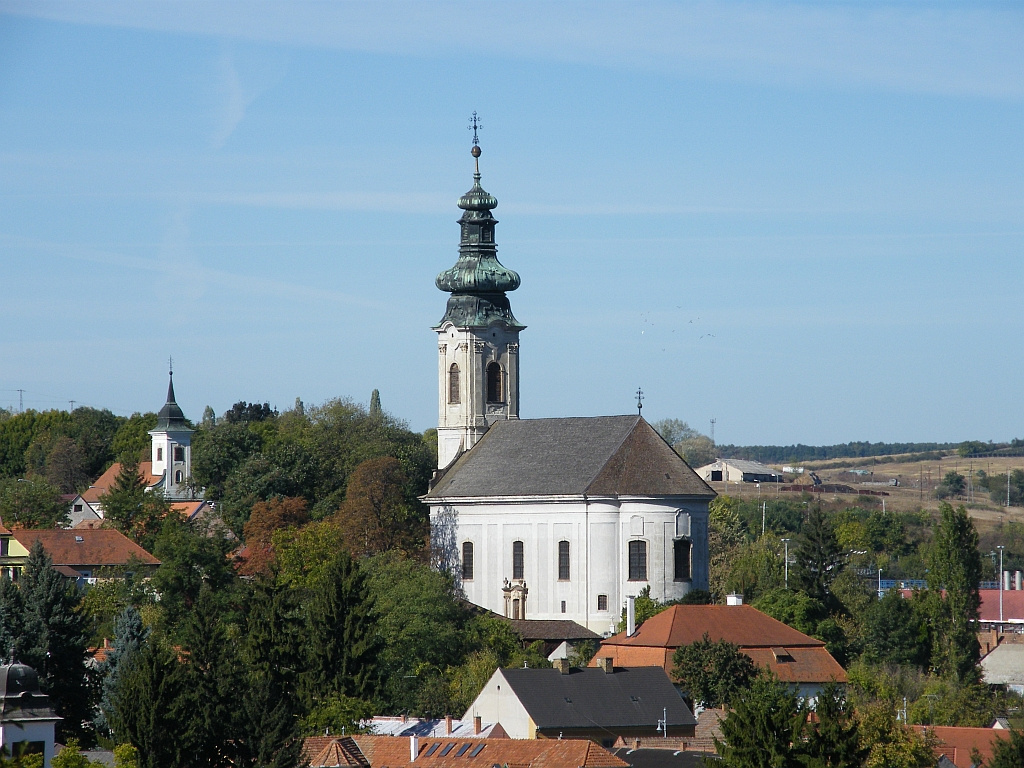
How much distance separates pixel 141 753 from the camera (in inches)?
1953

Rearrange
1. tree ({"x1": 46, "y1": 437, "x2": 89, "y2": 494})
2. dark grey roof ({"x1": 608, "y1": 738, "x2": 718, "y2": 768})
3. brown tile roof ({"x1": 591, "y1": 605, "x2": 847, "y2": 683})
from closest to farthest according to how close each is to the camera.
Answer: dark grey roof ({"x1": 608, "y1": 738, "x2": 718, "y2": 768})
brown tile roof ({"x1": 591, "y1": 605, "x2": 847, "y2": 683})
tree ({"x1": 46, "y1": 437, "x2": 89, "y2": 494})

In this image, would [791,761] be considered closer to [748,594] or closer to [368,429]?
[748,594]

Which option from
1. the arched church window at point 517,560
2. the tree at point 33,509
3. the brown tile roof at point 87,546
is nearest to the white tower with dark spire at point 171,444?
the tree at point 33,509

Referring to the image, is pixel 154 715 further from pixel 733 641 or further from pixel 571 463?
pixel 571 463

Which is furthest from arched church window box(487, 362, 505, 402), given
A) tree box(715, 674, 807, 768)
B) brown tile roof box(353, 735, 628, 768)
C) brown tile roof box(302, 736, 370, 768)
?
tree box(715, 674, 807, 768)

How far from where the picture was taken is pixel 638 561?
266 feet

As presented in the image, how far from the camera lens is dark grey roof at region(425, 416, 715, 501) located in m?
81.9

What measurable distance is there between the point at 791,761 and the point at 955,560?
51746 millimetres

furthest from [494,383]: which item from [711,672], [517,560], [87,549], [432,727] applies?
[432,727]

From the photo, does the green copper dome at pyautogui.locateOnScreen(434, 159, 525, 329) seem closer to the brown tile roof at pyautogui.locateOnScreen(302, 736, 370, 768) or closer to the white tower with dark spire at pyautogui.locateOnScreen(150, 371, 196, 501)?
the brown tile roof at pyautogui.locateOnScreen(302, 736, 370, 768)

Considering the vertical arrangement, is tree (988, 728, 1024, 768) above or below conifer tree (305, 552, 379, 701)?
below

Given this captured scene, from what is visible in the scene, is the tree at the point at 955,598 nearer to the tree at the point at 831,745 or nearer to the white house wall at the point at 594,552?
the white house wall at the point at 594,552

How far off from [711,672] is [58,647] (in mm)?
21308

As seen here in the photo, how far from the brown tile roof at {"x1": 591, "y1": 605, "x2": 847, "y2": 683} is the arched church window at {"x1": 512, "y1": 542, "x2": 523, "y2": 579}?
27.3 feet
